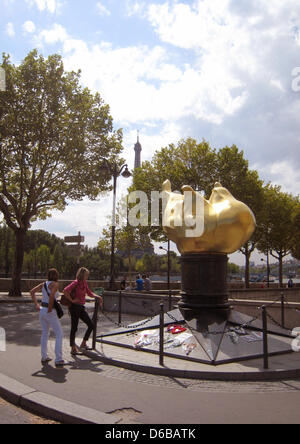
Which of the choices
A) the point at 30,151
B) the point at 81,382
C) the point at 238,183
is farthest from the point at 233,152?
the point at 81,382

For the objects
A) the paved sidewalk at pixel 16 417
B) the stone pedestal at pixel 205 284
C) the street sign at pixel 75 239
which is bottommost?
the paved sidewalk at pixel 16 417

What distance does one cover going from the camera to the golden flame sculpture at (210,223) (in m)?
8.90

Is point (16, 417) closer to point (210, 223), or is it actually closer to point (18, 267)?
point (210, 223)

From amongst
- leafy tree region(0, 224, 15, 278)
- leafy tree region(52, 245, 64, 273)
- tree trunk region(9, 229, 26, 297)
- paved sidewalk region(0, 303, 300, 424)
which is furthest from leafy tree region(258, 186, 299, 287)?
leafy tree region(52, 245, 64, 273)

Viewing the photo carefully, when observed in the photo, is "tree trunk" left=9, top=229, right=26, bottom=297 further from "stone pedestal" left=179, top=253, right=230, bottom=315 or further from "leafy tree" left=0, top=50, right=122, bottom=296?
"stone pedestal" left=179, top=253, right=230, bottom=315

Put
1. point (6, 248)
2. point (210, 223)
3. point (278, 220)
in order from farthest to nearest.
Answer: point (6, 248) < point (278, 220) < point (210, 223)

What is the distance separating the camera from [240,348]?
7.46 meters

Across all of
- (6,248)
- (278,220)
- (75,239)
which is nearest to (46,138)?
(75,239)

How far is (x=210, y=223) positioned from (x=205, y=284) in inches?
59.9

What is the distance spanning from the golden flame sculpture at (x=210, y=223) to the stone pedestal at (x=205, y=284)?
23 centimetres

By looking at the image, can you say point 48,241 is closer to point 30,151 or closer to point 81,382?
point 30,151

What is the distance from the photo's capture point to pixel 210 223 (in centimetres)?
894

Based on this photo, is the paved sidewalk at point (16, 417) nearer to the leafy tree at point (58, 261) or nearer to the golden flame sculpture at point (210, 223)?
the golden flame sculpture at point (210, 223)

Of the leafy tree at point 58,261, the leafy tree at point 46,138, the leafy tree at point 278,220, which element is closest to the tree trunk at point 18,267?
the leafy tree at point 46,138
